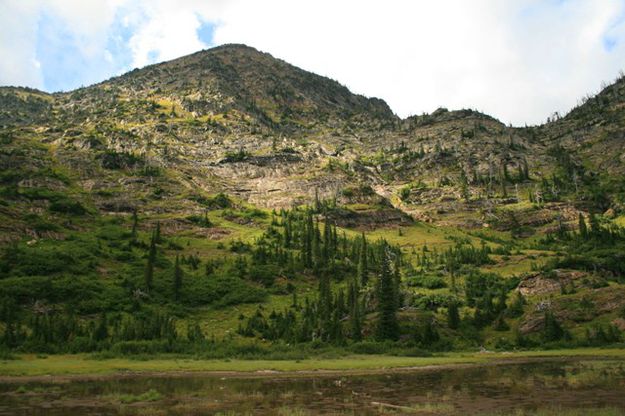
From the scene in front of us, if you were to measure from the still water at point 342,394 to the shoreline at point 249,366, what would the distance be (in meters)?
3.11

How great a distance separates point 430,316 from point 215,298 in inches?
2318

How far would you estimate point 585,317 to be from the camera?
8962cm

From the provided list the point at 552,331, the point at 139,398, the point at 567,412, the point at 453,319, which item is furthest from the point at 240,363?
the point at 552,331

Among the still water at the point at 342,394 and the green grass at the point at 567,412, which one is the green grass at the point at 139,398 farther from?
the green grass at the point at 567,412

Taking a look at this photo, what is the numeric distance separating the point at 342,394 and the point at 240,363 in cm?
3220

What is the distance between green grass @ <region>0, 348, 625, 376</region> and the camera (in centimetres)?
5934

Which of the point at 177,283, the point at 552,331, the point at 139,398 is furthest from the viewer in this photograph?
the point at 177,283

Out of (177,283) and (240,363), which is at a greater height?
(177,283)

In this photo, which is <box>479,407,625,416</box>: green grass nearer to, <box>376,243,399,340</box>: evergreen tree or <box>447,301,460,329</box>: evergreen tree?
<box>376,243,399,340</box>: evergreen tree

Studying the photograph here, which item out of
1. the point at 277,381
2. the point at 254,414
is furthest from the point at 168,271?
the point at 254,414

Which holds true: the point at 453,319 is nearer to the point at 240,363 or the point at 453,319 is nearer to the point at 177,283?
the point at 240,363

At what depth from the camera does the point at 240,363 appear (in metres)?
68.8

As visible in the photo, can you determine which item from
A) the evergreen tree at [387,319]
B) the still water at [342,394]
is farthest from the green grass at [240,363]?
the evergreen tree at [387,319]

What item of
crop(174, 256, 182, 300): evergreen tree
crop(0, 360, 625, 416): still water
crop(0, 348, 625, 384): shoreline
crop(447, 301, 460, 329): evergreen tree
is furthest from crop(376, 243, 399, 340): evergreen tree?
crop(174, 256, 182, 300): evergreen tree
